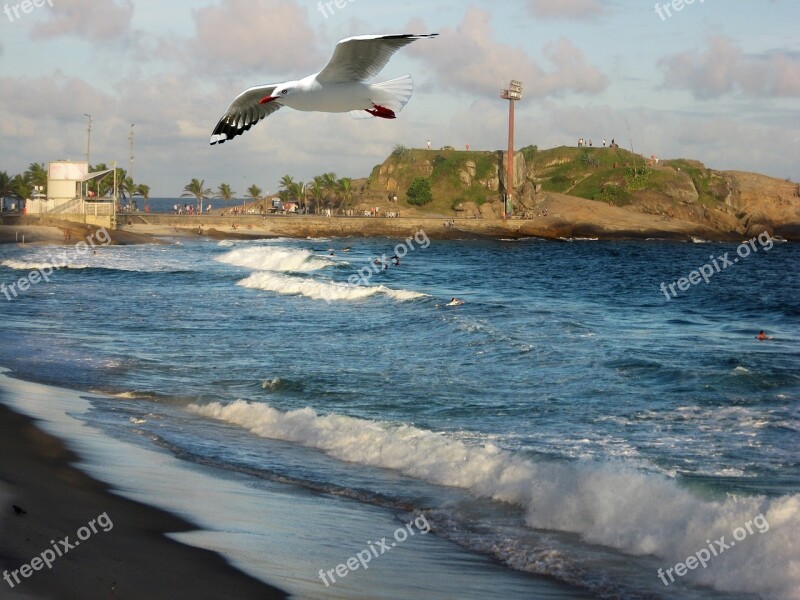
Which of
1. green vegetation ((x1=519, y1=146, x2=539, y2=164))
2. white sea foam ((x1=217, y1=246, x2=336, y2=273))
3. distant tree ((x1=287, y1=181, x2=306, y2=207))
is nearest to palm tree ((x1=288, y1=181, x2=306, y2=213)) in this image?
distant tree ((x1=287, y1=181, x2=306, y2=207))

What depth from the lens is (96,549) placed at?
7617 millimetres

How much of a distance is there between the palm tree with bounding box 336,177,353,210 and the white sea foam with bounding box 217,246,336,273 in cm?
8024

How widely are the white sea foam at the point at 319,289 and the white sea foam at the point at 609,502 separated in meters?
20.5

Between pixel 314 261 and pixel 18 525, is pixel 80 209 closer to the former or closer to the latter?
pixel 314 261

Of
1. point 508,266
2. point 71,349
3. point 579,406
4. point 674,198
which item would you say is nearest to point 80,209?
point 508,266

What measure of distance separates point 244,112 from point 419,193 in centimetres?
13453

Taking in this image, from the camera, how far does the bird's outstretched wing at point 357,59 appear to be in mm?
9977

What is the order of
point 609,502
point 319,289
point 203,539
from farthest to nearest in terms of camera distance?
point 319,289 < point 609,502 < point 203,539

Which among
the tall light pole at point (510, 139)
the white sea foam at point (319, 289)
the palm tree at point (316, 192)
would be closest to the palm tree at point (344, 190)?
the palm tree at point (316, 192)

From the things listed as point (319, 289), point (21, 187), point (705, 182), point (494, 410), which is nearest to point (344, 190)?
point (21, 187)

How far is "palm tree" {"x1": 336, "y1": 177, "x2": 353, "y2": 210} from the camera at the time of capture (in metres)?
143

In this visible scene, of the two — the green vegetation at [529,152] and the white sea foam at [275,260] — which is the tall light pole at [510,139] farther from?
the white sea foam at [275,260]

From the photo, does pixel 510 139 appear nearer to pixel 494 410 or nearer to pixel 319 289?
pixel 319 289

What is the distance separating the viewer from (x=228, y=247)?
7556cm
